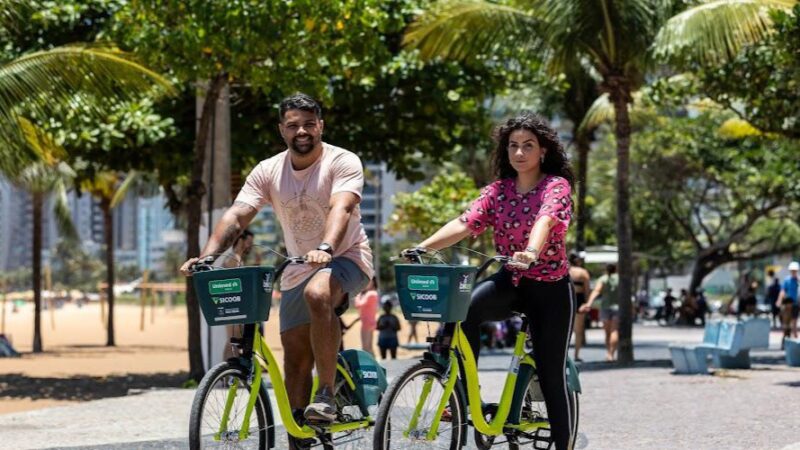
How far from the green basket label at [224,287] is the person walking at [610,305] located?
12.9m

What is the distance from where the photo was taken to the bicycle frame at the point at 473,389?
20.2 feet

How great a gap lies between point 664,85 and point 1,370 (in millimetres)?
11752

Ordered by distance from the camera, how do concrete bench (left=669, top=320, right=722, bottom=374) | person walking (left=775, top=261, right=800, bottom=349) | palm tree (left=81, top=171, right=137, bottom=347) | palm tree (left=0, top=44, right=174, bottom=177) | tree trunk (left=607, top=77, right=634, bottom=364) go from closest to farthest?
palm tree (left=0, top=44, right=174, bottom=177), concrete bench (left=669, top=320, right=722, bottom=374), tree trunk (left=607, top=77, right=634, bottom=364), person walking (left=775, top=261, right=800, bottom=349), palm tree (left=81, top=171, right=137, bottom=347)

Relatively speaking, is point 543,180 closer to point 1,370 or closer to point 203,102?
point 203,102

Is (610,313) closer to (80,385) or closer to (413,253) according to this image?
(80,385)

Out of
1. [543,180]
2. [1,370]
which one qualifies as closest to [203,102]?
[1,370]

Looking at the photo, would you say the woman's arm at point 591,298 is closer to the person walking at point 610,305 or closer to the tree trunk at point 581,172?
the person walking at point 610,305

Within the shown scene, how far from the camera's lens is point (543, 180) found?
658 centimetres

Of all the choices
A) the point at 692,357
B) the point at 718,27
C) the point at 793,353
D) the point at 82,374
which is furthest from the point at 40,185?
the point at 793,353

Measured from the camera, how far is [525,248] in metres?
6.37

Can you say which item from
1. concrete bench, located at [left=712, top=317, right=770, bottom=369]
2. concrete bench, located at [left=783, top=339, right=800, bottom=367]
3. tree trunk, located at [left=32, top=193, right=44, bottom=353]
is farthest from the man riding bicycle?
tree trunk, located at [left=32, top=193, right=44, bottom=353]

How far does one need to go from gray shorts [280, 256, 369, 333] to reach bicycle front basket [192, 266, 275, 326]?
482mm

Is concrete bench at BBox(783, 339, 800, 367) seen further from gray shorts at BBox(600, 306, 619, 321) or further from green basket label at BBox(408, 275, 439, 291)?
green basket label at BBox(408, 275, 439, 291)

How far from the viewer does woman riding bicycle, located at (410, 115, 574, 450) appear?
254 inches
